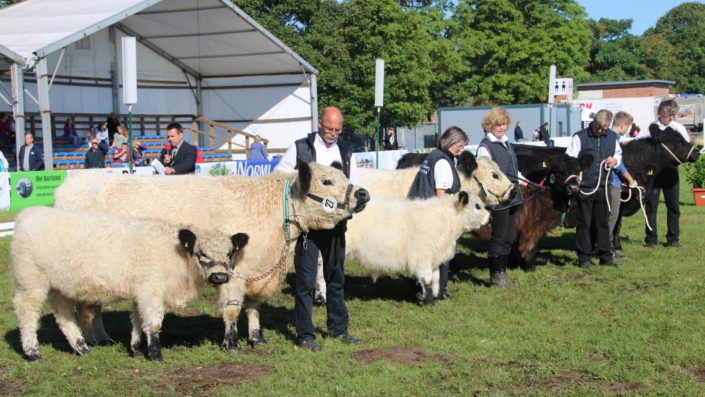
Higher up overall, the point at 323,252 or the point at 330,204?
the point at 330,204

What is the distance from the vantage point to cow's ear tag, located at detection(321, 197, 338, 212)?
705 cm

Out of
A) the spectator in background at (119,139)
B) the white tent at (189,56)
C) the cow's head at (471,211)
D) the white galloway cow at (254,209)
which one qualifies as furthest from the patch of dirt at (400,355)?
the spectator in background at (119,139)

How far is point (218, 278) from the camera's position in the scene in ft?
22.0

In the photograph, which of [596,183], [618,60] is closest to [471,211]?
[596,183]

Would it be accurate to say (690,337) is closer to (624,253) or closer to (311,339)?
(311,339)

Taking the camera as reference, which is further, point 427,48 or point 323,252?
point 427,48

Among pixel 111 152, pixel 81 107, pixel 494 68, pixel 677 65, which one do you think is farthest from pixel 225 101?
pixel 677 65

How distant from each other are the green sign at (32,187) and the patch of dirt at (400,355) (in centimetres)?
1341

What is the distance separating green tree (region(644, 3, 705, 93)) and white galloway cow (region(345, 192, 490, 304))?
309ft

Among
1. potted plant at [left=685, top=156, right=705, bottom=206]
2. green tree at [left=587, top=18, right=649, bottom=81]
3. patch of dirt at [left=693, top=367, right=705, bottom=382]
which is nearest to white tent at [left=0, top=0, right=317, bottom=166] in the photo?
potted plant at [left=685, top=156, right=705, bottom=206]

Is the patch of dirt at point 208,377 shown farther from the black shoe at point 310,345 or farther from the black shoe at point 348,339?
the black shoe at point 348,339

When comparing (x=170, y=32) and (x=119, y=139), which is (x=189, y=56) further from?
(x=119, y=139)

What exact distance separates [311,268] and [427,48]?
4434 cm

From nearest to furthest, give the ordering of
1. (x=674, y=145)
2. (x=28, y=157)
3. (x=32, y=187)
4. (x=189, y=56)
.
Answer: (x=674, y=145) → (x=32, y=187) → (x=28, y=157) → (x=189, y=56)
